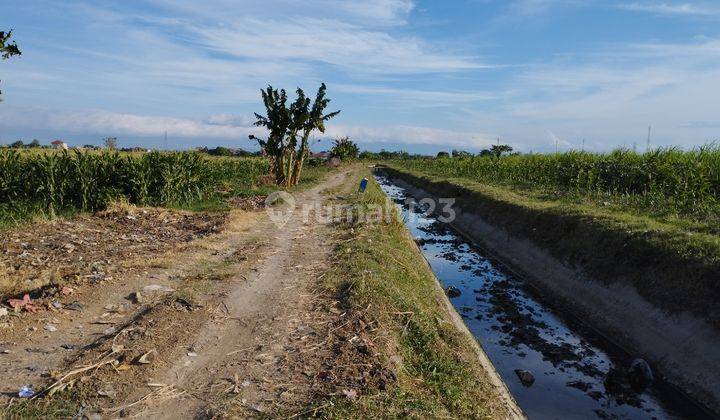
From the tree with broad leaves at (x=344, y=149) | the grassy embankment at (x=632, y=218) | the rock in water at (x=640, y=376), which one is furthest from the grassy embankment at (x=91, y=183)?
the tree with broad leaves at (x=344, y=149)

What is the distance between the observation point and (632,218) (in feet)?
36.8

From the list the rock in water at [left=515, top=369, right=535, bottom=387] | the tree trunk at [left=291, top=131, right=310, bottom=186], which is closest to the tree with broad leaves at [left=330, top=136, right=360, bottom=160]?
the tree trunk at [left=291, top=131, right=310, bottom=186]

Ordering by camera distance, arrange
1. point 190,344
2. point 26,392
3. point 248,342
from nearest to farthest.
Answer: point 26,392, point 190,344, point 248,342

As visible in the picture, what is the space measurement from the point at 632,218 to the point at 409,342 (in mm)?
7862

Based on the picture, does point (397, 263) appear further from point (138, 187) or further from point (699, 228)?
point (138, 187)

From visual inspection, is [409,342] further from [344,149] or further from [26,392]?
[344,149]

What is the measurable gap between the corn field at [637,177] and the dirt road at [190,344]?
10303mm

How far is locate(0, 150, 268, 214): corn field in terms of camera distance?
13359mm

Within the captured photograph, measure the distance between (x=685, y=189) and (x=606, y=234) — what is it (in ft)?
13.6

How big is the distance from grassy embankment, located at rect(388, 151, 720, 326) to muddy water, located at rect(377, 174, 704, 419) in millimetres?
1345

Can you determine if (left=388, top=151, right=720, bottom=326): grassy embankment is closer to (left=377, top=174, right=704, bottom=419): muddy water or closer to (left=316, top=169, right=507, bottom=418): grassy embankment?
(left=377, top=174, right=704, bottom=419): muddy water

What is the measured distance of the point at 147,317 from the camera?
6.03 metres

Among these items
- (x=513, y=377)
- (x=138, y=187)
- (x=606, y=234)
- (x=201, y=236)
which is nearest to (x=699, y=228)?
(x=606, y=234)

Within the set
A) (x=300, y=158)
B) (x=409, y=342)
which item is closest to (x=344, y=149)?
(x=300, y=158)
